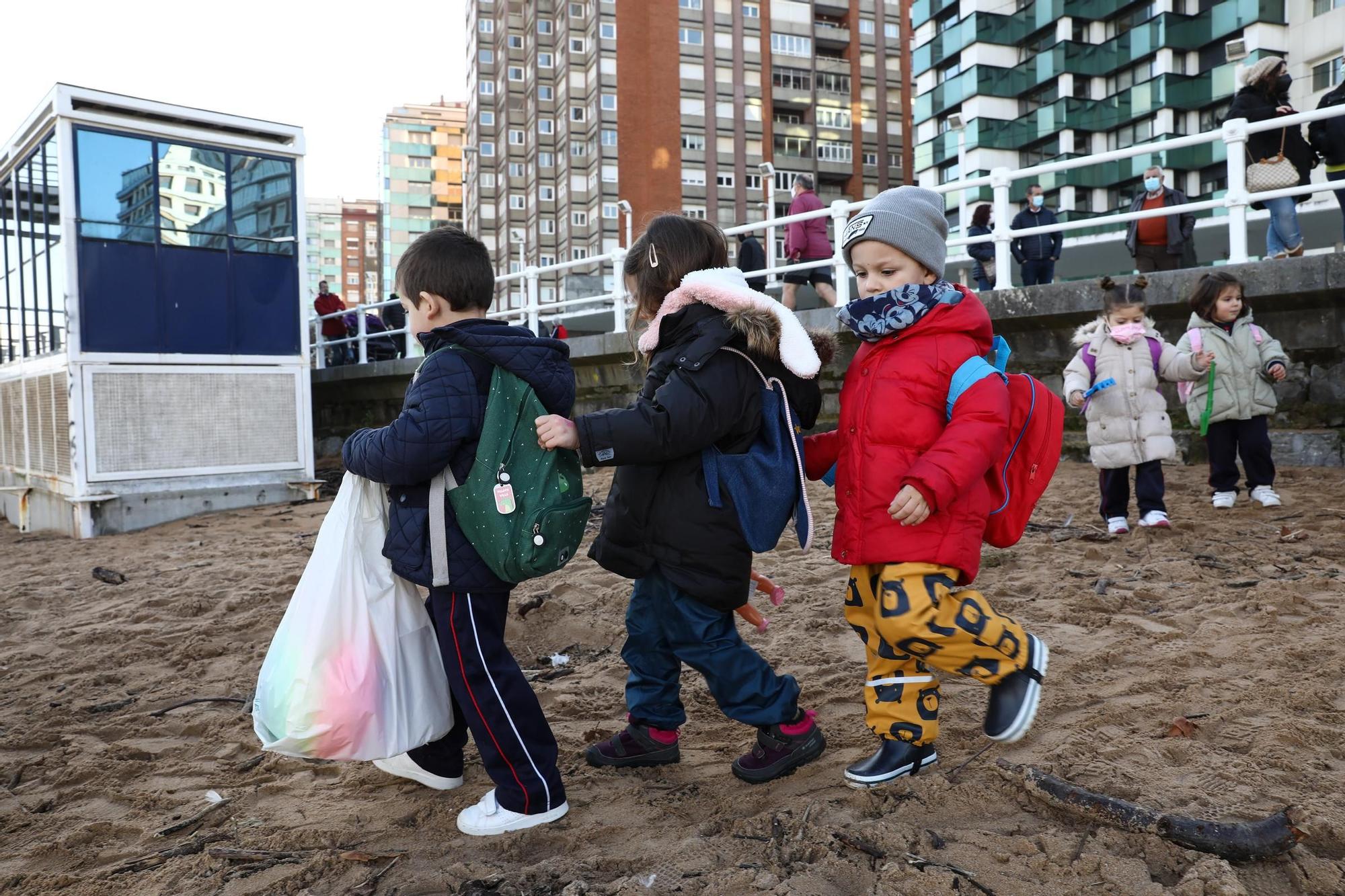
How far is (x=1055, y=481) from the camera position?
23.2 feet

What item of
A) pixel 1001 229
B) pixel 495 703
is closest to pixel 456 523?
pixel 495 703

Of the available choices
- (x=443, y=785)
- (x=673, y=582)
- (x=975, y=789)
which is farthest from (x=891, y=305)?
(x=443, y=785)

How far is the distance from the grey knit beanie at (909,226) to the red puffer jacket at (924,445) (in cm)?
13

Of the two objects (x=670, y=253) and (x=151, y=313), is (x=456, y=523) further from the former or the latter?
(x=151, y=313)

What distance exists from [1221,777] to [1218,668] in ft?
3.10

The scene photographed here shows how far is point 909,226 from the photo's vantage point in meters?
2.47

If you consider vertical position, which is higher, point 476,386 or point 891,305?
point 891,305

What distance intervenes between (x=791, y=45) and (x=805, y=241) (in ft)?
200

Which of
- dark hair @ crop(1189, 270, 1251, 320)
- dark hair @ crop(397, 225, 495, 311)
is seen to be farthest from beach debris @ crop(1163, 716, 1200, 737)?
dark hair @ crop(1189, 270, 1251, 320)

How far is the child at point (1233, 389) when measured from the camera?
18.3 feet

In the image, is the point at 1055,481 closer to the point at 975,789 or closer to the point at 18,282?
the point at 975,789

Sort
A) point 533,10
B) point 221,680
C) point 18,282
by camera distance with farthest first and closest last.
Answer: point 533,10, point 18,282, point 221,680

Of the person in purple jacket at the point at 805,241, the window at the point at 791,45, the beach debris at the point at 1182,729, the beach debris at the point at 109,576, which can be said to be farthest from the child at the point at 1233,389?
the window at the point at 791,45

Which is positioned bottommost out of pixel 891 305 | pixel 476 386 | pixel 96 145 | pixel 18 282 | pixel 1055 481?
pixel 1055 481
